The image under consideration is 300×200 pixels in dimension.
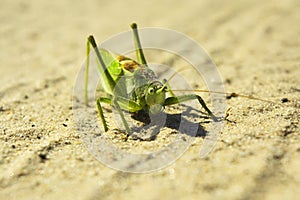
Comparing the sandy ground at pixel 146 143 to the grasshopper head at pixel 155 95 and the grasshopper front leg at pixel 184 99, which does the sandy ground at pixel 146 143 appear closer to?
the grasshopper front leg at pixel 184 99

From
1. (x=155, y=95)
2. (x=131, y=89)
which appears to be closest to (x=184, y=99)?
(x=155, y=95)

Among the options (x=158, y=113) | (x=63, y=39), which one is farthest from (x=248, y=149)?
(x=63, y=39)

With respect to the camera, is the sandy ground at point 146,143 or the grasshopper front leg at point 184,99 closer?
the sandy ground at point 146,143

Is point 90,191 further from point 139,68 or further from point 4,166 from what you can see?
point 139,68

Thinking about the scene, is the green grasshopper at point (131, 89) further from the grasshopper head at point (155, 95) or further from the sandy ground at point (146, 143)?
the sandy ground at point (146, 143)

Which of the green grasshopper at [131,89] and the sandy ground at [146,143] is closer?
the sandy ground at [146,143]

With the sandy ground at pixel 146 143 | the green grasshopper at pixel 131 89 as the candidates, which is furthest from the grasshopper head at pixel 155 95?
the sandy ground at pixel 146 143
